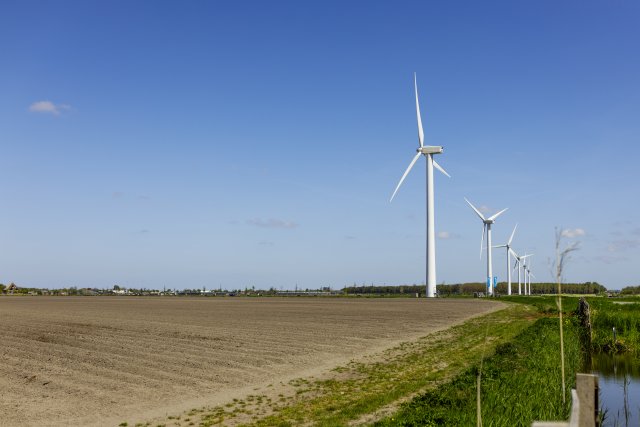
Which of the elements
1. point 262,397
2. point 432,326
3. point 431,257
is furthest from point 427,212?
point 262,397

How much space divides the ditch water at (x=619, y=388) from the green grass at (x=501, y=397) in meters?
1.71

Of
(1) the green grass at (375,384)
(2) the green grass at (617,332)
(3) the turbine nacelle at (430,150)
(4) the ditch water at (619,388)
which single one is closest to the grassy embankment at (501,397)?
(1) the green grass at (375,384)

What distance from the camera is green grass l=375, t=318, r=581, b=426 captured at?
14.5 metres

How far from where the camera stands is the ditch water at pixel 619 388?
19.2 metres

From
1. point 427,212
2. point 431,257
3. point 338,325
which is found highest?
point 427,212

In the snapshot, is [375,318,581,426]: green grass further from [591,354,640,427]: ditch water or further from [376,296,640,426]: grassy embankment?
[591,354,640,427]: ditch water

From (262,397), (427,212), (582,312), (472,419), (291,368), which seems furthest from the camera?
(427,212)

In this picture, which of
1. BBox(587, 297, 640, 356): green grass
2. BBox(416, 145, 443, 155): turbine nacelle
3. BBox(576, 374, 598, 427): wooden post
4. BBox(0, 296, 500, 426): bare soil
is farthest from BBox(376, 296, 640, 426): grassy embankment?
BBox(416, 145, 443, 155): turbine nacelle

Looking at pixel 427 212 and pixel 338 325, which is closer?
pixel 338 325

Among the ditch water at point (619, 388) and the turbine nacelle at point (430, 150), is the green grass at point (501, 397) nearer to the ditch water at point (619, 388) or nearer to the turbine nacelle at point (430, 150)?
the ditch water at point (619, 388)

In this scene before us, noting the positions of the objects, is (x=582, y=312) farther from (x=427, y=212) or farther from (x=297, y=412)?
(x=427, y=212)

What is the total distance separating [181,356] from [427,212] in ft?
290

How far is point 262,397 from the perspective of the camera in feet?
60.1

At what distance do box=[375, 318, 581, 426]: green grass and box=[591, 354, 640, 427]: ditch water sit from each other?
67.4 inches
